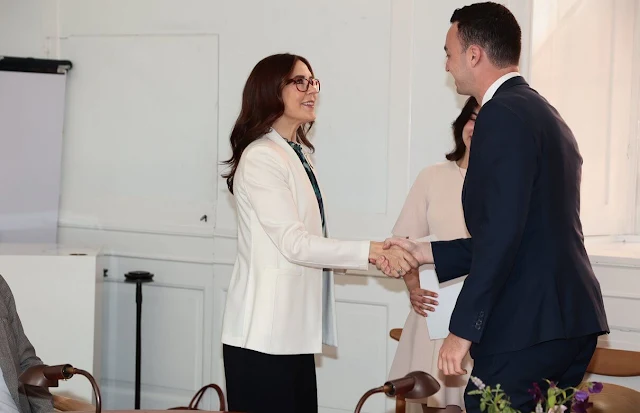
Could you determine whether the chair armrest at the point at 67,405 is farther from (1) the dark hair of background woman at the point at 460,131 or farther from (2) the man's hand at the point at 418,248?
(1) the dark hair of background woman at the point at 460,131

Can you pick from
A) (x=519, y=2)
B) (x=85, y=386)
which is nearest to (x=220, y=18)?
(x=519, y=2)

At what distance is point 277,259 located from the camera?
3.18 meters

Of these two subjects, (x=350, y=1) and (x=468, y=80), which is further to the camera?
(x=350, y=1)

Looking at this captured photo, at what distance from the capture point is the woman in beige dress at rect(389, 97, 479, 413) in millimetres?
3533

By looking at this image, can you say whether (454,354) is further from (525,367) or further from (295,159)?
(295,159)

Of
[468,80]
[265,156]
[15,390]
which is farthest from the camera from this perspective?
[265,156]

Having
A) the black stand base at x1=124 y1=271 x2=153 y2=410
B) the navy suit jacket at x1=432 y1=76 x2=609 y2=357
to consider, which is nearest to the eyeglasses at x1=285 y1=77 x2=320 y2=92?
the navy suit jacket at x1=432 y1=76 x2=609 y2=357

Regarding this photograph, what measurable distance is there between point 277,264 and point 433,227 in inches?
29.5

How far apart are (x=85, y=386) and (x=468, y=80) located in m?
2.94

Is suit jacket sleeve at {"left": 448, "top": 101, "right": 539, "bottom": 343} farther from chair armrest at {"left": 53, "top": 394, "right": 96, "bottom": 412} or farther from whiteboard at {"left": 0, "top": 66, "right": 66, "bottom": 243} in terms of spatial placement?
whiteboard at {"left": 0, "top": 66, "right": 66, "bottom": 243}

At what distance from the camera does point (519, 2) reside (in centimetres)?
429

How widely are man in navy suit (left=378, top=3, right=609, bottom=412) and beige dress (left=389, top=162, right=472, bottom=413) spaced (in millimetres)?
1051

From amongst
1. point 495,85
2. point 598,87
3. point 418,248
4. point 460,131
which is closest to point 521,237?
point 495,85

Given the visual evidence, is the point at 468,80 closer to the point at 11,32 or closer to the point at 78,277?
the point at 78,277
